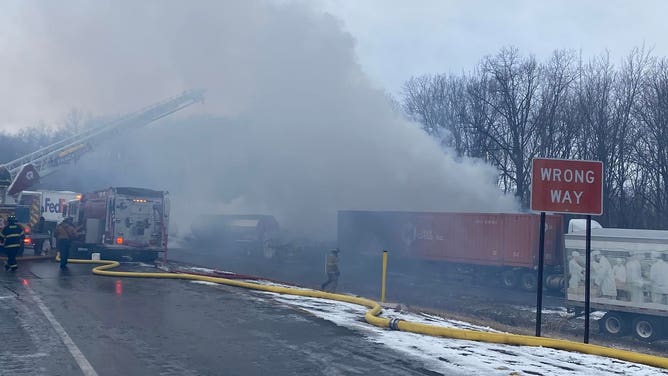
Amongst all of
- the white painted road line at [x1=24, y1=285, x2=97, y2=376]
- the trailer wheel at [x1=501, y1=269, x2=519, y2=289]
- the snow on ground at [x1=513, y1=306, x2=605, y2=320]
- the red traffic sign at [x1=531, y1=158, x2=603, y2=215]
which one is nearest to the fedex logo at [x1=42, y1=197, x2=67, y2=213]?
the trailer wheel at [x1=501, y1=269, x2=519, y2=289]

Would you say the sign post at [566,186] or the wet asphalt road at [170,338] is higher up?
the sign post at [566,186]

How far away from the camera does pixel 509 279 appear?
2634 centimetres

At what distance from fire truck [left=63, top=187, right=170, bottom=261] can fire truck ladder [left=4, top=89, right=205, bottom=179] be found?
939 cm

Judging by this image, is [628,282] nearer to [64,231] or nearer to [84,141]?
[64,231]

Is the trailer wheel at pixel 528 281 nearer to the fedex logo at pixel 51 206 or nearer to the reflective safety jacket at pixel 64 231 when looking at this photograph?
the reflective safety jacket at pixel 64 231

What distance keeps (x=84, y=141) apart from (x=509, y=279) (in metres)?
20.9

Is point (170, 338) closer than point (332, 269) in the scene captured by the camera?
Yes

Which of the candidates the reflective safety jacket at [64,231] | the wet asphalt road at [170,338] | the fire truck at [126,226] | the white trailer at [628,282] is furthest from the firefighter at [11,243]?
the white trailer at [628,282]

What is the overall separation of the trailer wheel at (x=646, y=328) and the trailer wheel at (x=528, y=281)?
379 inches

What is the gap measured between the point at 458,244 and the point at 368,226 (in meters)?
5.71

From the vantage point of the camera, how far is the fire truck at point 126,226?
2188cm

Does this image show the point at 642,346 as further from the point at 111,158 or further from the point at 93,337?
the point at 111,158

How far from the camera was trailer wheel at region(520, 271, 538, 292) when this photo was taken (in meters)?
25.4

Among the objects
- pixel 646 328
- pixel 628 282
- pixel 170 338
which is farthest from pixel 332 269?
pixel 170 338
